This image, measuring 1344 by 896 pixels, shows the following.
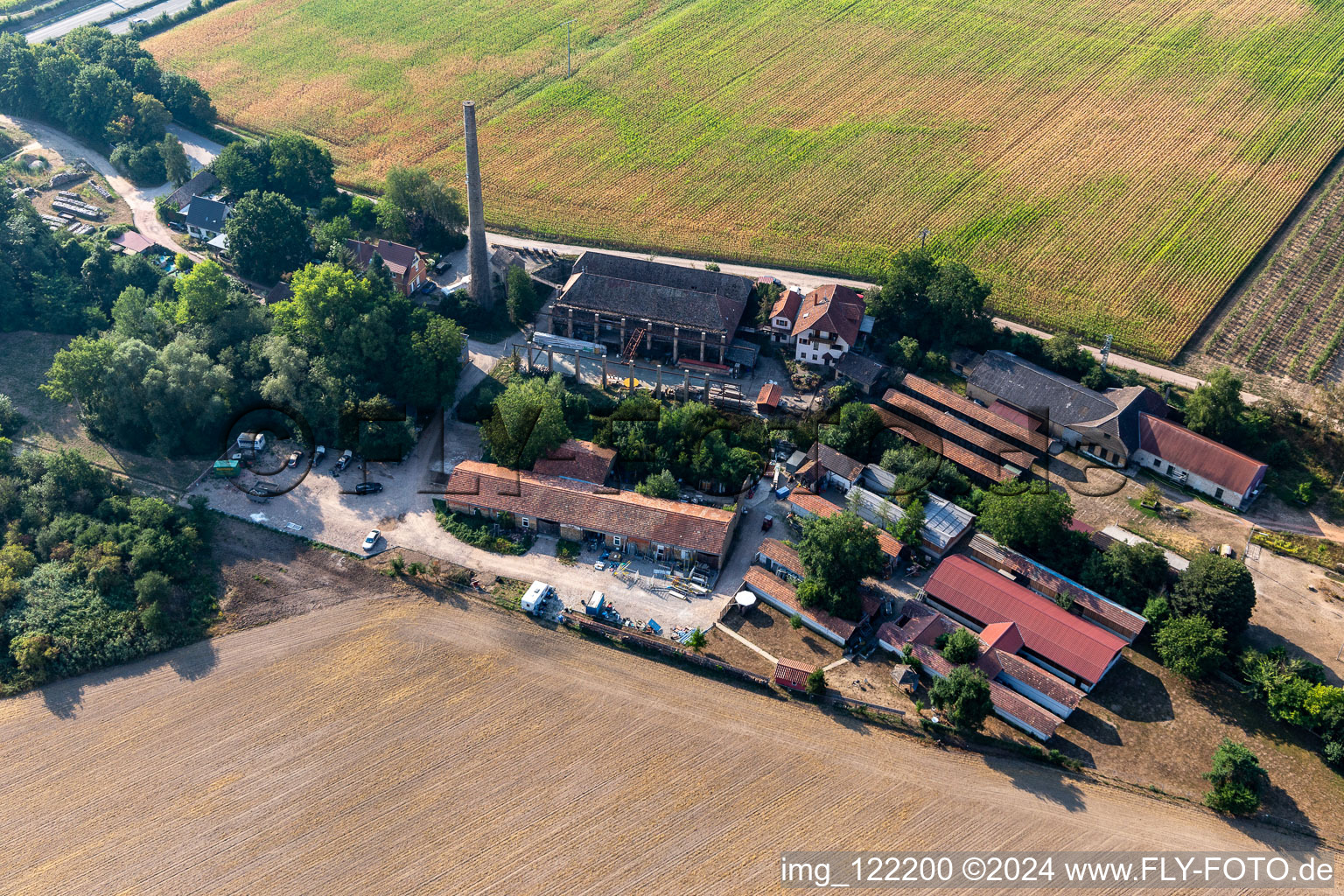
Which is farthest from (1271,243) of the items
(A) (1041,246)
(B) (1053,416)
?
(B) (1053,416)

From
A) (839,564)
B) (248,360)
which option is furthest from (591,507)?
(248,360)

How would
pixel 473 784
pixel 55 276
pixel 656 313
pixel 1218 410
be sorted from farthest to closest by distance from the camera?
pixel 55 276 → pixel 656 313 → pixel 1218 410 → pixel 473 784

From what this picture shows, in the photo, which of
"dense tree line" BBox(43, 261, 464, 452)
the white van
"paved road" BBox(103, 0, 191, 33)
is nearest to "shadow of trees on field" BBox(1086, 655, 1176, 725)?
the white van

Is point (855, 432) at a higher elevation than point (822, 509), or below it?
higher

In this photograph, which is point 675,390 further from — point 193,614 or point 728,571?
point 193,614

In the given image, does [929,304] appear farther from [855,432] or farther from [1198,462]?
[1198,462]

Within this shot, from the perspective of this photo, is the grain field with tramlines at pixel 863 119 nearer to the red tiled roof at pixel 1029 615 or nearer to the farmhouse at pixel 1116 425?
the farmhouse at pixel 1116 425

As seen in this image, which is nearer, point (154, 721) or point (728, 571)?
point (154, 721)
